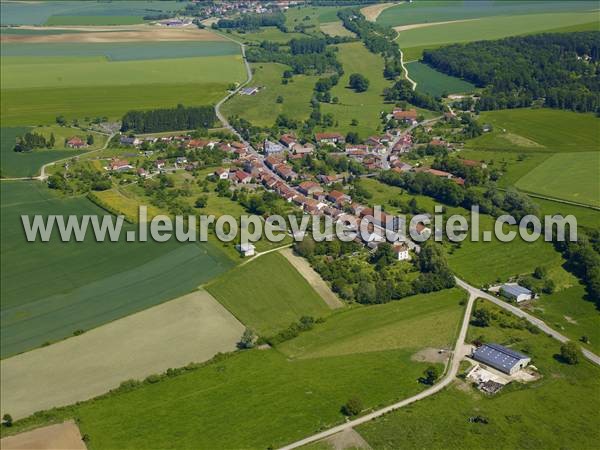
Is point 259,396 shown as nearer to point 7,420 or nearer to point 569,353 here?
point 7,420

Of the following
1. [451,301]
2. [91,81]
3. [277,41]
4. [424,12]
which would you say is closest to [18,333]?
[451,301]

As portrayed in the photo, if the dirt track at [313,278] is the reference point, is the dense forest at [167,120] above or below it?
above

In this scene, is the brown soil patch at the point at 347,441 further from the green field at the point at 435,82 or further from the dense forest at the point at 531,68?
the green field at the point at 435,82

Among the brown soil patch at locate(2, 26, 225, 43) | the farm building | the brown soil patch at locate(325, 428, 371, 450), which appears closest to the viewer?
the brown soil patch at locate(325, 428, 371, 450)

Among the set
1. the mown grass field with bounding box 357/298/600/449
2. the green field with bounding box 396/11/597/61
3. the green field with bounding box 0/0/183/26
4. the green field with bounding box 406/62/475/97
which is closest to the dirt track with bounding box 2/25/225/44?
the green field with bounding box 0/0/183/26

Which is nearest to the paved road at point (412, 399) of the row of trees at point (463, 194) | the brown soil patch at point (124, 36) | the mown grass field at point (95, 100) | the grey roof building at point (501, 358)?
the grey roof building at point (501, 358)

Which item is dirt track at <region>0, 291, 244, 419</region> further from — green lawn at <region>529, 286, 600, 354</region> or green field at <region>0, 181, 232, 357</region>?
green lawn at <region>529, 286, 600, 354</region>

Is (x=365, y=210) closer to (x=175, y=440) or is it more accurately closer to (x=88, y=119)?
(x=175, y=440)
